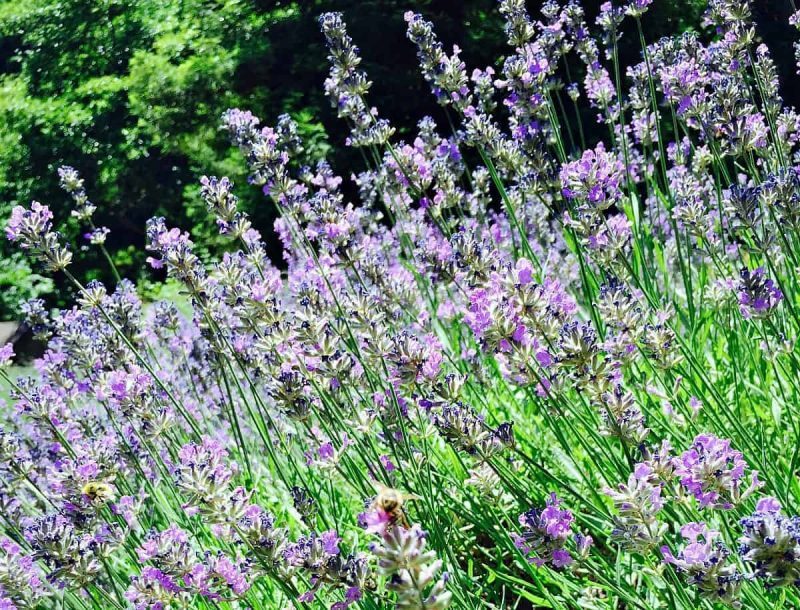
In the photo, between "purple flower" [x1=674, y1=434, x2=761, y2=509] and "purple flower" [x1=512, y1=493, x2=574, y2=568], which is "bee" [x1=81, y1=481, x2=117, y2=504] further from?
"purple flower" [x1=674, y1=434, x2=761, y2=509]

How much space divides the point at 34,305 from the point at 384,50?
517 centimetres

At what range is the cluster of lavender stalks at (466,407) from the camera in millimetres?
1725

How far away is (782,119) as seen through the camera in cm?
304

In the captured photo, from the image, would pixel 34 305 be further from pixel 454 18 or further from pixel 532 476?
pixel 454 18

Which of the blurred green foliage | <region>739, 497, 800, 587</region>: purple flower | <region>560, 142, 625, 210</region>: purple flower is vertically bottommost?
the blurred green foliage

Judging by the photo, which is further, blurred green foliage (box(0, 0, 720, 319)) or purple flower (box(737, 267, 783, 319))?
blurred green foliage (box(0, 0, 720, 319))

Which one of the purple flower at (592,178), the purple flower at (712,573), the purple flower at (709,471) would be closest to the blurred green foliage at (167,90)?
the purple flower at (592,178)

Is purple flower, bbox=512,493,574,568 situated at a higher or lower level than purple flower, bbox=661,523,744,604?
lower

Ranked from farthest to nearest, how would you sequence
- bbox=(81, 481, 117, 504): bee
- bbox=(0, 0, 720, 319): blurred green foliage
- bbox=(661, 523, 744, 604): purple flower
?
bbox=(0, 0, 720, 319): blurred green foliage, bbox=(81, 481, 117, 504): bee, bbox=(661, 523, 744, 604): purple flower

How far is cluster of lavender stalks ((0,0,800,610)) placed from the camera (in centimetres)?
172

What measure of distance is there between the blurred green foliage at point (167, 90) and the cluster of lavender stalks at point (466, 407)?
4.27 meters

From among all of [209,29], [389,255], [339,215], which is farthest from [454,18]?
[339,215]

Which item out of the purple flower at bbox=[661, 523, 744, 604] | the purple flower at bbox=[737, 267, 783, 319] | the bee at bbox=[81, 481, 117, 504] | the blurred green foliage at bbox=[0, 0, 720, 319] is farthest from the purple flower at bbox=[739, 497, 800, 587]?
the blurred green foliage at bbox=[0, 0, 720, 319]

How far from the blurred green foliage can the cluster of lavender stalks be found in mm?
4267
